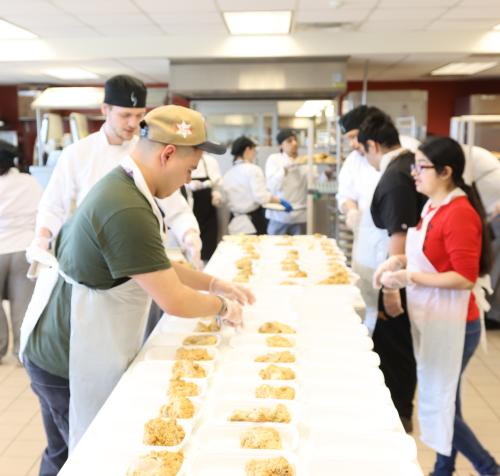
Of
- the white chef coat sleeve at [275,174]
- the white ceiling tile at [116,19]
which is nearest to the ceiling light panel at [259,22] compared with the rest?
the white ceiling tile at [116,19]

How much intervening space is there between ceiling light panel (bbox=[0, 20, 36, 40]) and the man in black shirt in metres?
4.39

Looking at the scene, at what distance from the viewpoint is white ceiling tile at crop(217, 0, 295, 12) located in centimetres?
486

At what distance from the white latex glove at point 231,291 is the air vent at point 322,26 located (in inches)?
177

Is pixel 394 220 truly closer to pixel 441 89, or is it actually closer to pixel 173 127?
pixel 173 127

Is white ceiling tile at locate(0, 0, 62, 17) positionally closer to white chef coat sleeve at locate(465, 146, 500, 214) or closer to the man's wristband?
white chef coat sleeve at locate(465, 146, 500, 214)

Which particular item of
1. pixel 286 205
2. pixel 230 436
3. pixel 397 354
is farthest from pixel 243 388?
pixel 286 205

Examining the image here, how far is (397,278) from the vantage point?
7.19ft

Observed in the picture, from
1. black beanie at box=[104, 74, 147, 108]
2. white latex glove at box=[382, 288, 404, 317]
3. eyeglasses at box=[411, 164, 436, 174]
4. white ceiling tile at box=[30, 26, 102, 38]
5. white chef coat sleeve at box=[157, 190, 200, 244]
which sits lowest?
white latex glove at box=[382, 288, 404, 317]

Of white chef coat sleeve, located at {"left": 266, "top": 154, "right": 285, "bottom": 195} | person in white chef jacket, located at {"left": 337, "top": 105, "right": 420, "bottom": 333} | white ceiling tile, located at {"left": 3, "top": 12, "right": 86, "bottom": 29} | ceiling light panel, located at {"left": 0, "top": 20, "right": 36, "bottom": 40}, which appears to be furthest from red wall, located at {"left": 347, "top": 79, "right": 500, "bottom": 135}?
person in white chef jacket, located at {"left": 337, "top": 105, "right": 420, "bottom": 333}

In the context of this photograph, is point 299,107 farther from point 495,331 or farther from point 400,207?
point 400,207

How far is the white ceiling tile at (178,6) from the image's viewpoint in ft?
16.0

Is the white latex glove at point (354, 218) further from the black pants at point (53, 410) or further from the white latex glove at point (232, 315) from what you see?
the black pants at point (53, 410)

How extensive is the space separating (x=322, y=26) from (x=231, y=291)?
4.78 m

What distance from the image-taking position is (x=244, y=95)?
289 inches
